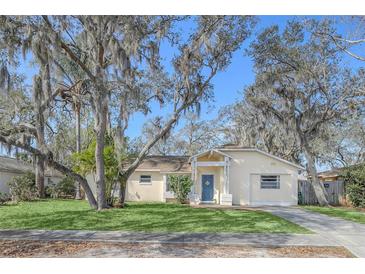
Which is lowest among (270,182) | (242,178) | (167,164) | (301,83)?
(270,182)

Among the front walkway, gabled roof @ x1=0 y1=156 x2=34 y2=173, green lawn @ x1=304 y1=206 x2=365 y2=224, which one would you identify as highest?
gabled roof @ x1=0 y1=156 x2=34 y2=173

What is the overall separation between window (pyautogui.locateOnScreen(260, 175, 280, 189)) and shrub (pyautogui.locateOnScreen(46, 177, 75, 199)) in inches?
513

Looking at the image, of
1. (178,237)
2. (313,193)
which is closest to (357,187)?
(313,193)

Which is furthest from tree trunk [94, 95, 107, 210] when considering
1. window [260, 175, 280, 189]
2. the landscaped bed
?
window [260, 175, 280, 189]

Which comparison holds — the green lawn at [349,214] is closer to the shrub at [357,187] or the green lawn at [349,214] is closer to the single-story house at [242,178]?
the shrub at [357,187]

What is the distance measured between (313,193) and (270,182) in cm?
307

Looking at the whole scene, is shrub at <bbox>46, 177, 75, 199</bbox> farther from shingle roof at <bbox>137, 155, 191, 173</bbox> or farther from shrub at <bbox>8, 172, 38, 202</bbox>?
shingle roof at <bbox>137, 155, 191, 173</bbox>

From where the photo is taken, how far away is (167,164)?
22.2m

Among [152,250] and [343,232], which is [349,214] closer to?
[343,232]

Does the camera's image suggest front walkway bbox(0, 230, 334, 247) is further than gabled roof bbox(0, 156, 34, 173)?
No

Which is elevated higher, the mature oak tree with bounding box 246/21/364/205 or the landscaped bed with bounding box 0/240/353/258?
the mature oak tree with bounding box 246/21/364/205

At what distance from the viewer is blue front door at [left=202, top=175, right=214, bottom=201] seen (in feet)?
65.9

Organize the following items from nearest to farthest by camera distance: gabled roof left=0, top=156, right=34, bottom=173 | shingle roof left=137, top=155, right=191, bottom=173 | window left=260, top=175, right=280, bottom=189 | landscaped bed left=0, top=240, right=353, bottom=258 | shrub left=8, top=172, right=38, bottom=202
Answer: landscaped bed left=0, top=240, right=353, bottom=258, window left=260, top=175, right=280, bottom=189, shrub left=8, top=172, right=38, bottom=202, shingle roof left=137, top=155, right=191, bottom=173, gabled roof left=0, top=156, right=34, bottom=173

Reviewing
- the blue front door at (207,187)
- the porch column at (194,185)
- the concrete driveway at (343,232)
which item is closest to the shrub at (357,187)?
the blue front door at (207,187)
